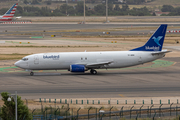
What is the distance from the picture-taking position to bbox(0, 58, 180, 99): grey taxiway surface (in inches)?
1523

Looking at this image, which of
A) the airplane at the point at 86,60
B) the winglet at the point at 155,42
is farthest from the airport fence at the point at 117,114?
the winglet at the point at 155,42

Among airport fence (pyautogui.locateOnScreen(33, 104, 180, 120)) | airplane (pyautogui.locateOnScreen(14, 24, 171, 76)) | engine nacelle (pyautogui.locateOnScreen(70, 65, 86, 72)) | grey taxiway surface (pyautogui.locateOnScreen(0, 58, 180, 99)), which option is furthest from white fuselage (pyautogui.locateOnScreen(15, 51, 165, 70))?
airport fence (pyautogui.locateOnScreen(33, 104, 180, 120))

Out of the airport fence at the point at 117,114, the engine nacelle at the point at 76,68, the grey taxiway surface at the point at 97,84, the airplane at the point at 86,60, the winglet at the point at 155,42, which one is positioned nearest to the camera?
the airport fence at the point at 117,114

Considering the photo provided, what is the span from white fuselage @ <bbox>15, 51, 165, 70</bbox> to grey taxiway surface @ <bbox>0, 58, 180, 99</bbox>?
1688 millimetres

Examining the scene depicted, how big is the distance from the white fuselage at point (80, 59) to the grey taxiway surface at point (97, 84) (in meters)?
1.69

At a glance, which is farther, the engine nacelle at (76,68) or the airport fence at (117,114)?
the engine nacelle at (76,68)

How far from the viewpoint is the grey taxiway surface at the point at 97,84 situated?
38688mm

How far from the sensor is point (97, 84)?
145 feet

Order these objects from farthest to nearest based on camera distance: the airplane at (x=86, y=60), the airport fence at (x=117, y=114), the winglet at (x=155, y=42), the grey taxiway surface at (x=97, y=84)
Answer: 1. the winglet at (x=155, y=42)
2. the airplane at (x=86, y=60)
3. the grey taxiway surface at (x=97, y=84)
4. the airport fence at (x=117, y=114)

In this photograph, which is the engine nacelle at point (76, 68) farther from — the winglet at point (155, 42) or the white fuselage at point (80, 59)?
the winglet at point (155, 42)

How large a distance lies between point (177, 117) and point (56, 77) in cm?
2632

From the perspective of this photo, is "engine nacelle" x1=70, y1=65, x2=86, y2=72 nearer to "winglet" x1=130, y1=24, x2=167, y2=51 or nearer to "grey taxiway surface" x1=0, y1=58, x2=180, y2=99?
"grey taxiway surface" x1=0, y1=58, x2=180, y2=99

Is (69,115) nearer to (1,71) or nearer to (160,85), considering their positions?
(160,85)

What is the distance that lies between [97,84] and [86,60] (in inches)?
331
